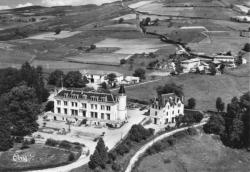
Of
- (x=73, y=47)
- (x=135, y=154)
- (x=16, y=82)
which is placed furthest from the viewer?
(x=73, y=47)

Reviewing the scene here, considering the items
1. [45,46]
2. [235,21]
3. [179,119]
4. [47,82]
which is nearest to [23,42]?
[45,46]

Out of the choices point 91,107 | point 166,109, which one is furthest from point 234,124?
point 91,107

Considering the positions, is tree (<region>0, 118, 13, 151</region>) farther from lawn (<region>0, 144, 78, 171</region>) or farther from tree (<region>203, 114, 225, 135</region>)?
tree (<region>203, 114, 225, 135</region>)

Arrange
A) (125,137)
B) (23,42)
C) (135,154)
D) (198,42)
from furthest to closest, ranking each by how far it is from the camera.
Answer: (23,42), (198,42), (125,137), (135,154)

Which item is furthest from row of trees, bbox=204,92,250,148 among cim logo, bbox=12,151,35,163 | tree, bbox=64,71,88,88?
tree, bbox=64,71,88,88

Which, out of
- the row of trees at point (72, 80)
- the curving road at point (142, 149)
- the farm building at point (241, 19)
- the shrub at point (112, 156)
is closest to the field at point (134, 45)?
the row of trees at point (72, 80)

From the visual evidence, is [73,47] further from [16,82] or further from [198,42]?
[16,82]

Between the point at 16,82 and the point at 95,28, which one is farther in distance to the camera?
the point at 95,28

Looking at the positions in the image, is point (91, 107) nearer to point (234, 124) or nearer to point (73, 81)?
point (73, 81)
